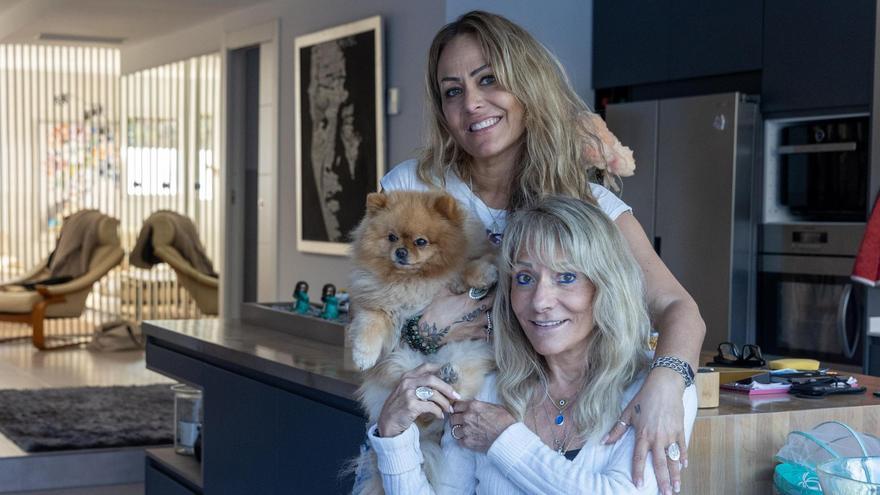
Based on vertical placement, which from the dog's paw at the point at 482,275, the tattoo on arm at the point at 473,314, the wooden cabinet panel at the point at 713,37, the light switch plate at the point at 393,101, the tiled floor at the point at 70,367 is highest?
the wooden cabinet panel at the point at 713,37

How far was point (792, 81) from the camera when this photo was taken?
15.6 feet

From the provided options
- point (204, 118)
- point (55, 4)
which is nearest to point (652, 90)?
point (55, 4)

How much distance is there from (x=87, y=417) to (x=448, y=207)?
4.40m

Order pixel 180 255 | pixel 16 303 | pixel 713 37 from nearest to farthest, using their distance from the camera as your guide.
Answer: pixel 713 37
pixel 16 303
pixel 180 255

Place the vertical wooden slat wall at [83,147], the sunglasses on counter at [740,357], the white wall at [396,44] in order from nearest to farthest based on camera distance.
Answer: the sunglasses on counter at [740,357] → the white wall at [396,44] → the vertical wooden slat wall at [83,147]

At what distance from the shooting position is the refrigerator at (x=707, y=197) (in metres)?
4.87

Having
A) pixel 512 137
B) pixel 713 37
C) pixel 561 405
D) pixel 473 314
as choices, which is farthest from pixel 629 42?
pixel 561 405

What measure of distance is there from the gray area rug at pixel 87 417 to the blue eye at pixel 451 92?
12.3 ft

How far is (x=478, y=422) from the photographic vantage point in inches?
70.2

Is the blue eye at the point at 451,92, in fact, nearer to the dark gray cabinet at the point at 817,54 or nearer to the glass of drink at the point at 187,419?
the glass of drink at the point at 187,419

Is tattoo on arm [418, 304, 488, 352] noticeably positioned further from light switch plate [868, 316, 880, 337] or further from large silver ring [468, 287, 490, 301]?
light switch plate [868, 316, 880, 337]

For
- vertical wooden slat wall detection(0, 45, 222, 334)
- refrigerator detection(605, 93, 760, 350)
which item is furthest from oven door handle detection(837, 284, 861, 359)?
vertical wooden slat wall detection(0, 45, 222, 334)

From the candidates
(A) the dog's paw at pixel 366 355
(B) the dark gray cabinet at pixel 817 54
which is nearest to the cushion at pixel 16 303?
(B) the dark gray cabinet at pixel 817 54

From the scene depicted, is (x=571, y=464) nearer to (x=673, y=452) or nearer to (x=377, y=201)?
(x=673, y=452)
